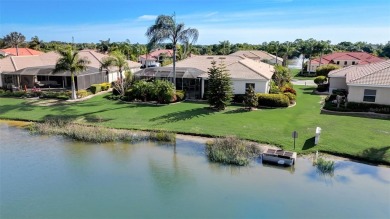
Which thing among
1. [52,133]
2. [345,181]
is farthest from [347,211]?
[52,133]

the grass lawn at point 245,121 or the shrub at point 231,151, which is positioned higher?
the grass lawn at point 245,121

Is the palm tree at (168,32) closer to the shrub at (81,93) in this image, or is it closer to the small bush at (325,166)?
the shrub at (81,93)

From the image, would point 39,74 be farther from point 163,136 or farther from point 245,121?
point 245,121

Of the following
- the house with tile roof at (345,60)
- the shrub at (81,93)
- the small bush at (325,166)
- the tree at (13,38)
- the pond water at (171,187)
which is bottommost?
the pond water at (171,187)

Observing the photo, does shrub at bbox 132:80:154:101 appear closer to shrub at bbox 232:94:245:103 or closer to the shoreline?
shrub at bbox 232:94:245:103

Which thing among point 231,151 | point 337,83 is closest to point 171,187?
point 231,151

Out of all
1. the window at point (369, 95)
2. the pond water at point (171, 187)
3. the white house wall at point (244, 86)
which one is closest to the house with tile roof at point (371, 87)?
the window at point (369, 95)

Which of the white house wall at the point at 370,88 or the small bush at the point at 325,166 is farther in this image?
the white house wall at the point at 370,88
